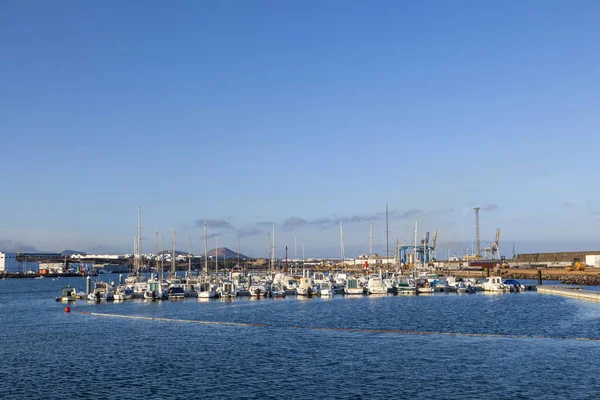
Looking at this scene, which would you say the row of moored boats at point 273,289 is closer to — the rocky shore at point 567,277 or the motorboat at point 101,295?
the motorboat at point 101,295

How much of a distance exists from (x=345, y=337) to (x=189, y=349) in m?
15.7

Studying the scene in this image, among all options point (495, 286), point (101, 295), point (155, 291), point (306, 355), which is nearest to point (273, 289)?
point (155, 291)

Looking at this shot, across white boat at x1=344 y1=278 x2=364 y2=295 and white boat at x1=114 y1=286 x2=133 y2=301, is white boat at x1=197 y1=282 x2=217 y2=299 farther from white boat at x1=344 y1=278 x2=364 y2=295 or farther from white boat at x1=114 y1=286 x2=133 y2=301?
white boat at x1=344 y1=278 x2=364 y2=295

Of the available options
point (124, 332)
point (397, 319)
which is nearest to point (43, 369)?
point (124, 332)

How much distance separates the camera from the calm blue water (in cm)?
3812

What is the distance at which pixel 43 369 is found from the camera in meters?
45.3

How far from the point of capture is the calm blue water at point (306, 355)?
1501 inches

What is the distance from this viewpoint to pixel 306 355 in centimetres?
4994

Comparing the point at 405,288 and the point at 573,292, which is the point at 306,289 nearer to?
the point at 405,288

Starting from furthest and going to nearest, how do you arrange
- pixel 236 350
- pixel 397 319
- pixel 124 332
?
pixel 397 319 < pixel 124 332 < pixel 236 350

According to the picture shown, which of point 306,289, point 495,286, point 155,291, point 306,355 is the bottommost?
point 306,355

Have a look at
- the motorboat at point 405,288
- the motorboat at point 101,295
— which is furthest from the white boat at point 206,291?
the motorboat at point 405,288

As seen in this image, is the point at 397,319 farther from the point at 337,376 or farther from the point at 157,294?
the point at 157,294

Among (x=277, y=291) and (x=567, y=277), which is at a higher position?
(x=277, y=291)
